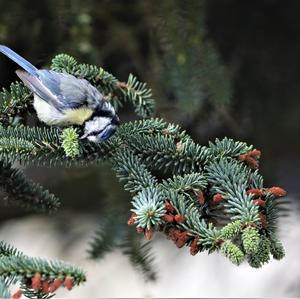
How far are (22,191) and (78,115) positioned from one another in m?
0.20

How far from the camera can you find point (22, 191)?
1376 millimetres

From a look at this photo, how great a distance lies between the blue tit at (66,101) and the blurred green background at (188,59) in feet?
1.89

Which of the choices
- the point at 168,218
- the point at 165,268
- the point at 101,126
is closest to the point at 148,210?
the point at 168,218

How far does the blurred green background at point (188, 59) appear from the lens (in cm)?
210

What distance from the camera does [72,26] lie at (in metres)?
2.14

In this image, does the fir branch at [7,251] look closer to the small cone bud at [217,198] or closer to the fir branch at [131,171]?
the fir branch at [131,171]

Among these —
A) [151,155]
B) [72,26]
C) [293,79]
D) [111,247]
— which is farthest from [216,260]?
[151,155]

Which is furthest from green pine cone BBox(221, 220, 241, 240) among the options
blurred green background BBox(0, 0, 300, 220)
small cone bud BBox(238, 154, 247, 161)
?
blurred green background BBox(0, 0, 300, 220)

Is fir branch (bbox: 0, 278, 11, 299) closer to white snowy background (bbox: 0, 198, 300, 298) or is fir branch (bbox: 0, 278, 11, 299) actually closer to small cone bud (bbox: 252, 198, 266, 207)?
small cone bud (bbox: 252, 198, 266, 207)

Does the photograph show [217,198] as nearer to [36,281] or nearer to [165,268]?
[36,281]

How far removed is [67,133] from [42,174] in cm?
177

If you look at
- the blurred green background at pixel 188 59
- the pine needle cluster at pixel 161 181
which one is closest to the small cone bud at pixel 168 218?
the pine needle cluster at pixel 161 181

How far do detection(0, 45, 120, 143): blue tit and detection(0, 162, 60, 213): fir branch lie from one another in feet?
0.44

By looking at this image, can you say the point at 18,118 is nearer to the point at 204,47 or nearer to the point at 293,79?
the point at 204,47
